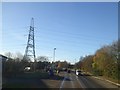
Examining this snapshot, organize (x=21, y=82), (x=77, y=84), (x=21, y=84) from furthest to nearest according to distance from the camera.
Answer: (x=77, y=84) → (x=21, y=82) → (x=21, y=84)

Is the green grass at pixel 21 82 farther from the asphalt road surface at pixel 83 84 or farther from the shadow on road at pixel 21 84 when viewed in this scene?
the asphalt road surface at pixel 83 84

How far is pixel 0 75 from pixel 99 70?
133 feet

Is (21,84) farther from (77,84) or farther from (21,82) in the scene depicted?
(77,84)

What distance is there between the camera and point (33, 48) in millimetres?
70125

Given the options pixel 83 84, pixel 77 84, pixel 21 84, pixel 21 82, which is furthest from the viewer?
pixel 83 84

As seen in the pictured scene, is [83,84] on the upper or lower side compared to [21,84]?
lower

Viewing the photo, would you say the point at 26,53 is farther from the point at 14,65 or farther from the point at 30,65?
the point at 30,65

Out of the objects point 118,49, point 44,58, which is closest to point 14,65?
point 118,49

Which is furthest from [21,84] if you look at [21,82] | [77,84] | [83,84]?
[83,84]

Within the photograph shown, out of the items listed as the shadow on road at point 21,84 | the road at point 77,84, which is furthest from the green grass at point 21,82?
the road at point 77,84

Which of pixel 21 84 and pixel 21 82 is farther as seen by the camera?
pixel 21 82

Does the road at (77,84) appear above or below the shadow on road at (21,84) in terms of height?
below

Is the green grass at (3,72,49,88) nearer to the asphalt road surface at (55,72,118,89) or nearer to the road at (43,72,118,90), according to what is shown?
the road at (43,72,118,90)

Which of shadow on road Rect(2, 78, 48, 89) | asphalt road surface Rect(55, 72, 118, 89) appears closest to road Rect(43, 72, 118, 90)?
asphalt road surface Rect(55, 72, 118, 89)
